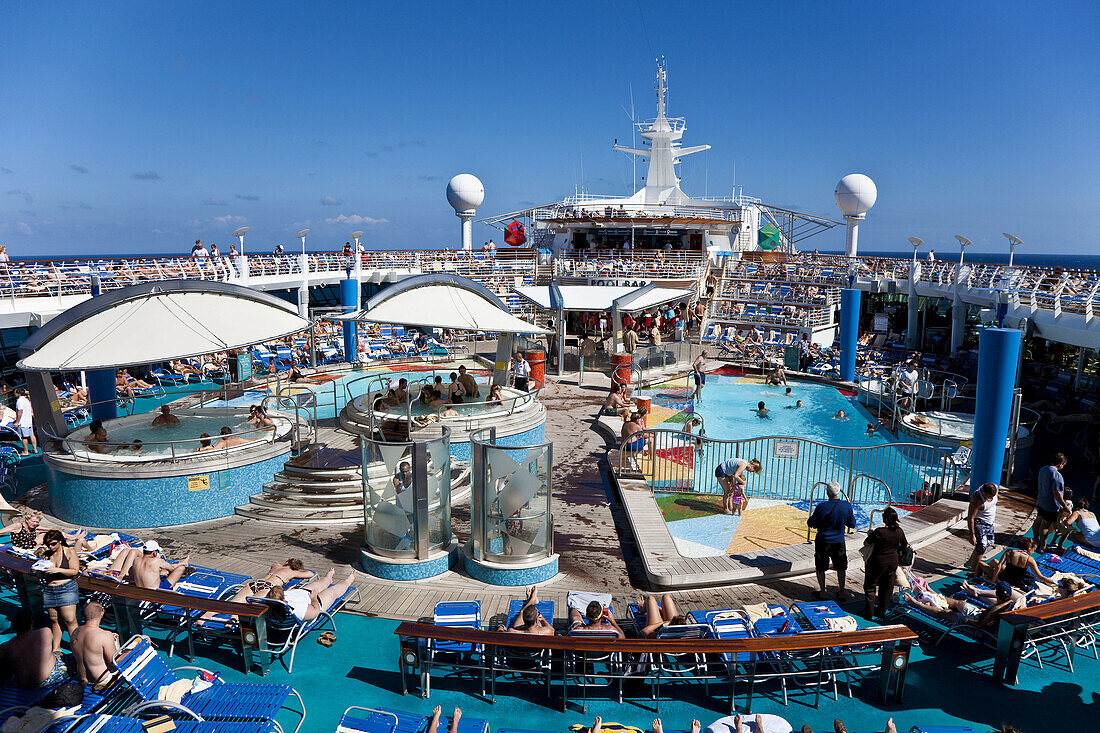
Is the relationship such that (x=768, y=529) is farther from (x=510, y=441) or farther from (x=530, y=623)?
(x=510, y=441)

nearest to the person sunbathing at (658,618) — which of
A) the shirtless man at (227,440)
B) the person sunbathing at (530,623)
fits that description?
the person sunbathing at (530,623)

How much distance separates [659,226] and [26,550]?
28.4 meters

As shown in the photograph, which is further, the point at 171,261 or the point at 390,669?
the point at 171,261

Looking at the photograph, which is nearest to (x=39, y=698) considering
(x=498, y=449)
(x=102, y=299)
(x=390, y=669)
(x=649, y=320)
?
(x=390, y=669)

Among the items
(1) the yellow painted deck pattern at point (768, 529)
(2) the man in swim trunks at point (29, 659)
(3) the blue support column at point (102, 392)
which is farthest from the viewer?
(3) the blue support column at point (102, 392)

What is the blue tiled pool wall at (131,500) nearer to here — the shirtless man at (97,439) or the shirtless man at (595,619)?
the shirtless man at (97,439)

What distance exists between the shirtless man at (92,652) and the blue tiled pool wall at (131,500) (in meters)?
4.78

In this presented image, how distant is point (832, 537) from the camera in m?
7.25

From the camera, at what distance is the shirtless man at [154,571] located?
688 centimetres

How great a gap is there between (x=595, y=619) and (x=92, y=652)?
3.99m

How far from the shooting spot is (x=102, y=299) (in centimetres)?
1059

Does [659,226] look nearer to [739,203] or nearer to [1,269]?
[739,203]

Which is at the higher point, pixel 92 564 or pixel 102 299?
pixel 102 299

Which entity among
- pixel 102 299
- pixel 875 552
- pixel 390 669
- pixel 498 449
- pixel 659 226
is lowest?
pixel 390 669
